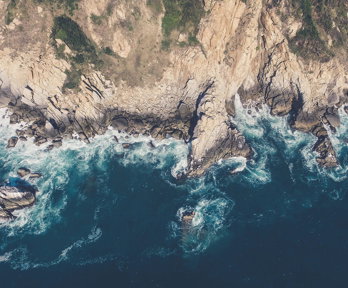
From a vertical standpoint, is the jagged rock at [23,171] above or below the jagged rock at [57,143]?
below

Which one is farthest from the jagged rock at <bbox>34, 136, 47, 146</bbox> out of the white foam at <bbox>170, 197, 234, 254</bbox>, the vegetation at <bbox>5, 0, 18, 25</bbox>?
the white foam at <bbox>170, 197, 234, 254</bbox>

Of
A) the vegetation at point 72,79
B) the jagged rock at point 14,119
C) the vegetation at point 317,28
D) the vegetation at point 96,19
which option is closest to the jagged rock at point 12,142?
the jagged rock at point 14,119

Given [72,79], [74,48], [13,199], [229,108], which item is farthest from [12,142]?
[229,108]

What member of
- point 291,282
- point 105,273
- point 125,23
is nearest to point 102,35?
point 125,23

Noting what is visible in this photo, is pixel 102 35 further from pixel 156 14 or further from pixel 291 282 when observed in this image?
pixel 291 282

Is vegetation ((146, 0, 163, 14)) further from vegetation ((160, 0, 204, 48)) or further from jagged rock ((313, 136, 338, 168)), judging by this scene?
jagged rock ((313, 136, 338, 168))

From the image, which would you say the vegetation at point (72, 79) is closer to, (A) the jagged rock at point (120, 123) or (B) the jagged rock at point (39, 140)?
(A) the jagged rock at point (120, 123)

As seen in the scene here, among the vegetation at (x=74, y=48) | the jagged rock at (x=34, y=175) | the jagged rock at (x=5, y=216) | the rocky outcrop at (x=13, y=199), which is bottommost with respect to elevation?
the jagged rock at (x=5, y=216)
